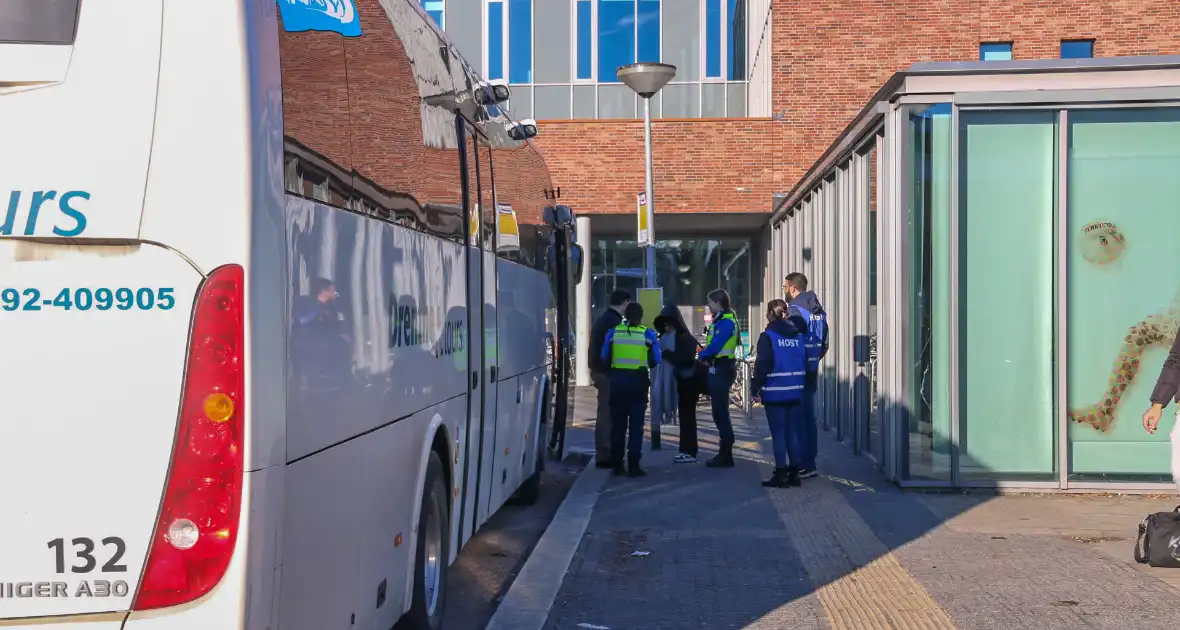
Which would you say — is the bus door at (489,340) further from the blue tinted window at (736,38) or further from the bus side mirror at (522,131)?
the blue tinted window at (736,38)

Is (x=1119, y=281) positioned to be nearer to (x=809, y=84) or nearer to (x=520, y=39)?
(x=809, y=84)

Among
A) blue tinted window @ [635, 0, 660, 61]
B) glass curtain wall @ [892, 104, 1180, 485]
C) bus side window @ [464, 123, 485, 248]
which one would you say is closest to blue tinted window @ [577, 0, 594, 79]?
blue tinted window @ [635, 0, 660, 61]

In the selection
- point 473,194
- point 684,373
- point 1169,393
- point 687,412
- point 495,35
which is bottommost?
point 687,412

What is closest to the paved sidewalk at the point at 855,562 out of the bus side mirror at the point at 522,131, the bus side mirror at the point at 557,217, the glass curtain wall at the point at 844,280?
the glass curtain wall at the point at 844,280

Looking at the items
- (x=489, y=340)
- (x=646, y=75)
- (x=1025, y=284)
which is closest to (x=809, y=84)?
(x=646, y=75)

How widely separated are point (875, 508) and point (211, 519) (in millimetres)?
7700

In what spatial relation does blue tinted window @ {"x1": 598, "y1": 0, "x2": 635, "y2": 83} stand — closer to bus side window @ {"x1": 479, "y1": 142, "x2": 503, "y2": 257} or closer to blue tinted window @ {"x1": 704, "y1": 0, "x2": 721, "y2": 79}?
blue tinted window @ {"x1": 704, "y1": 0, "x2": 721, "y2": 79}

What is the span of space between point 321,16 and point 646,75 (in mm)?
12468

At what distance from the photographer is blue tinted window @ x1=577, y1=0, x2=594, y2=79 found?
99.6 ft

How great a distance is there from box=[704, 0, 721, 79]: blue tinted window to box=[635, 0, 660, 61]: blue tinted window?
1119 mm

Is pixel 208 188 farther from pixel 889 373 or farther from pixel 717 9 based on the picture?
pixel 717 9

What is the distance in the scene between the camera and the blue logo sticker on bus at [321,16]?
13.3ft

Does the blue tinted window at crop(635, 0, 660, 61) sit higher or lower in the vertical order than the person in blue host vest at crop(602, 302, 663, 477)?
higher

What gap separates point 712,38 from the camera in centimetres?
3073
